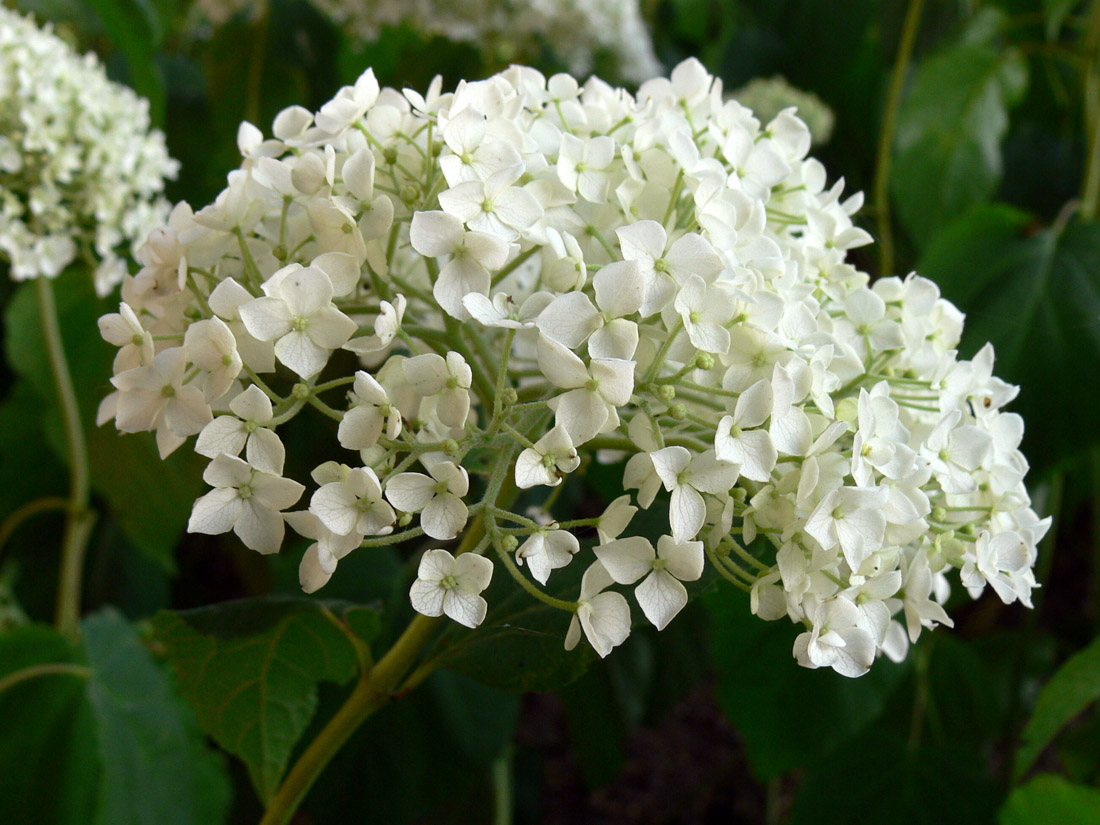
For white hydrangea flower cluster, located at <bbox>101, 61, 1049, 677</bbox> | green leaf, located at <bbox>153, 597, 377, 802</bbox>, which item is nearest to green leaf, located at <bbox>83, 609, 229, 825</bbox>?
green leaf, located at <bbox>153, 597, 377, 802</bbox>

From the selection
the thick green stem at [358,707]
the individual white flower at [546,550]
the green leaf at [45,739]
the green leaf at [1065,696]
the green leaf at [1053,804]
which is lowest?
the green leaf at [45,739]

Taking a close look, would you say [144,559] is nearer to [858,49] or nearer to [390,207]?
[390,207]

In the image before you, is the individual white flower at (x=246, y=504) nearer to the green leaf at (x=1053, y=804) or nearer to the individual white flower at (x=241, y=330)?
the individual white flower at (x=241, y=330)

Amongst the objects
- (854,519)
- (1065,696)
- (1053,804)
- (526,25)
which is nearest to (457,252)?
(854,519)

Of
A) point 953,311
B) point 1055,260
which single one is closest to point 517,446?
point 953,311

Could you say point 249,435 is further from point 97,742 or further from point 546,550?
point 97,742

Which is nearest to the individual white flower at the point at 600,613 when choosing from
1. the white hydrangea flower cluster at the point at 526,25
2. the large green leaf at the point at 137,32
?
the large green leaf at the point at 137,32
